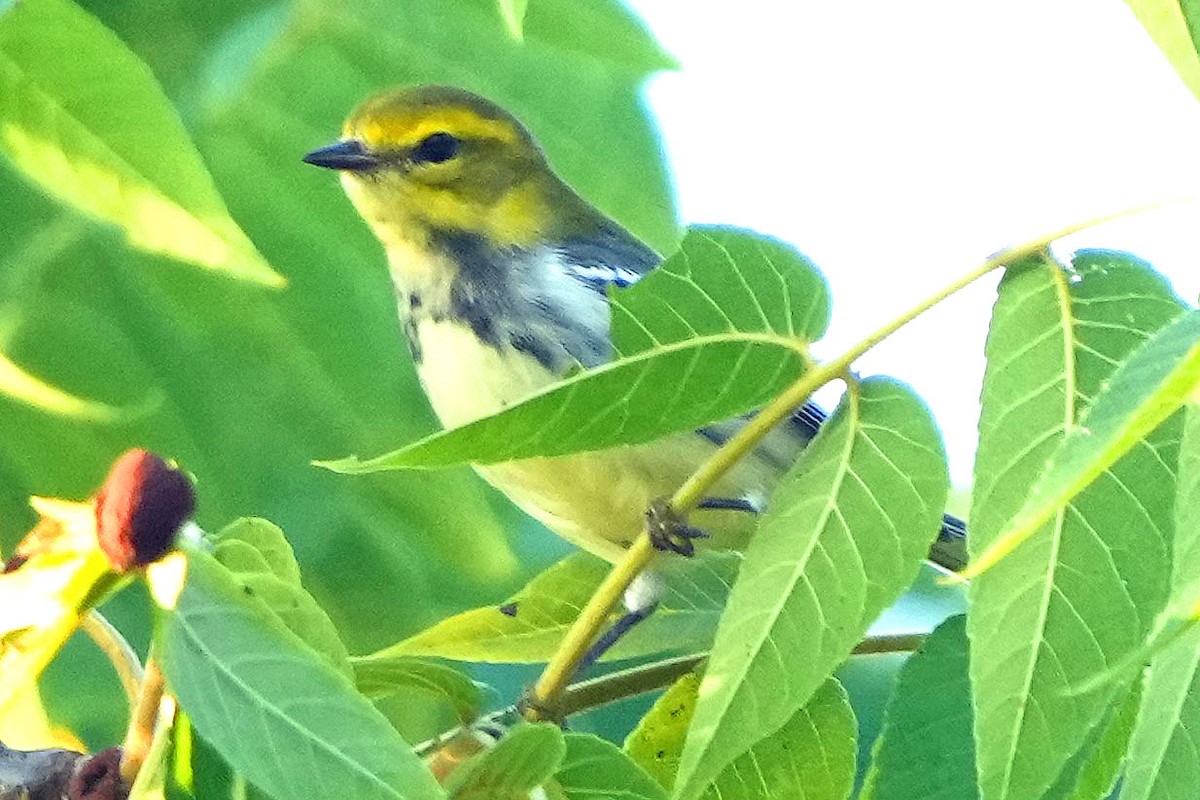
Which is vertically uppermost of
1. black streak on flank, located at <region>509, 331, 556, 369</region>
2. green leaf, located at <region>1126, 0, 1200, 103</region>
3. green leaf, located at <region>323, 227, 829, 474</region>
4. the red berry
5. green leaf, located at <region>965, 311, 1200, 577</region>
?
green leaf, located at <region>1126, 0, 1200, 103</region>

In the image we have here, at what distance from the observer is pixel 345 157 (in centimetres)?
82

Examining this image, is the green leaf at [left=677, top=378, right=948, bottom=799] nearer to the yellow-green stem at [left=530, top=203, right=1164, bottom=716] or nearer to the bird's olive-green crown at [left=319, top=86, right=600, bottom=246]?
the yellow-green stem at [left=530, top=203, right=1164, bottom=716]

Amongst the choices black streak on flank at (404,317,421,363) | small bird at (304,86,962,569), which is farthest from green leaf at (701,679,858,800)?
black streak on flank at (404,317,421,363)

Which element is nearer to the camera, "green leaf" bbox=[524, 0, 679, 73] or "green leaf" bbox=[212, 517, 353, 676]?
"green leaf" bbox=[212, 517, 353, 676]

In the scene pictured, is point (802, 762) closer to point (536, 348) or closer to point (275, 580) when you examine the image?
point (275, 580)

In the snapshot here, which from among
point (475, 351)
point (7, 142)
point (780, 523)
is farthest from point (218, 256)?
point (475, 351)

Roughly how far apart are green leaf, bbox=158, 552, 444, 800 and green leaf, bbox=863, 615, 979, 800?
4.3 inches

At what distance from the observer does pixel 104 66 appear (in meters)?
0.43

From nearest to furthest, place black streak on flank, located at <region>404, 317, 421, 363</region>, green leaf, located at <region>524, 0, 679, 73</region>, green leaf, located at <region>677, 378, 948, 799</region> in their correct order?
1. green leaf, located at <region>677, 378, 948, 799</region>
2. green leaf, located at <region>524, 0, 679, 73</region>
3. black streak on flank, located at <region>404, 317, 421, 363</region>

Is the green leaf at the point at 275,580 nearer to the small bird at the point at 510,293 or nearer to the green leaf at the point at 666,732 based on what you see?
the green leaf at the point at 666,732

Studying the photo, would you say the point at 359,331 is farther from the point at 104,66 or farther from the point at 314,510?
the point at 104,66

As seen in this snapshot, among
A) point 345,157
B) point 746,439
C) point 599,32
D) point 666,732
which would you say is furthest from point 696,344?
point 345,157

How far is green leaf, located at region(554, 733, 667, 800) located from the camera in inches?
14.3

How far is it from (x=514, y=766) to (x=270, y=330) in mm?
452
